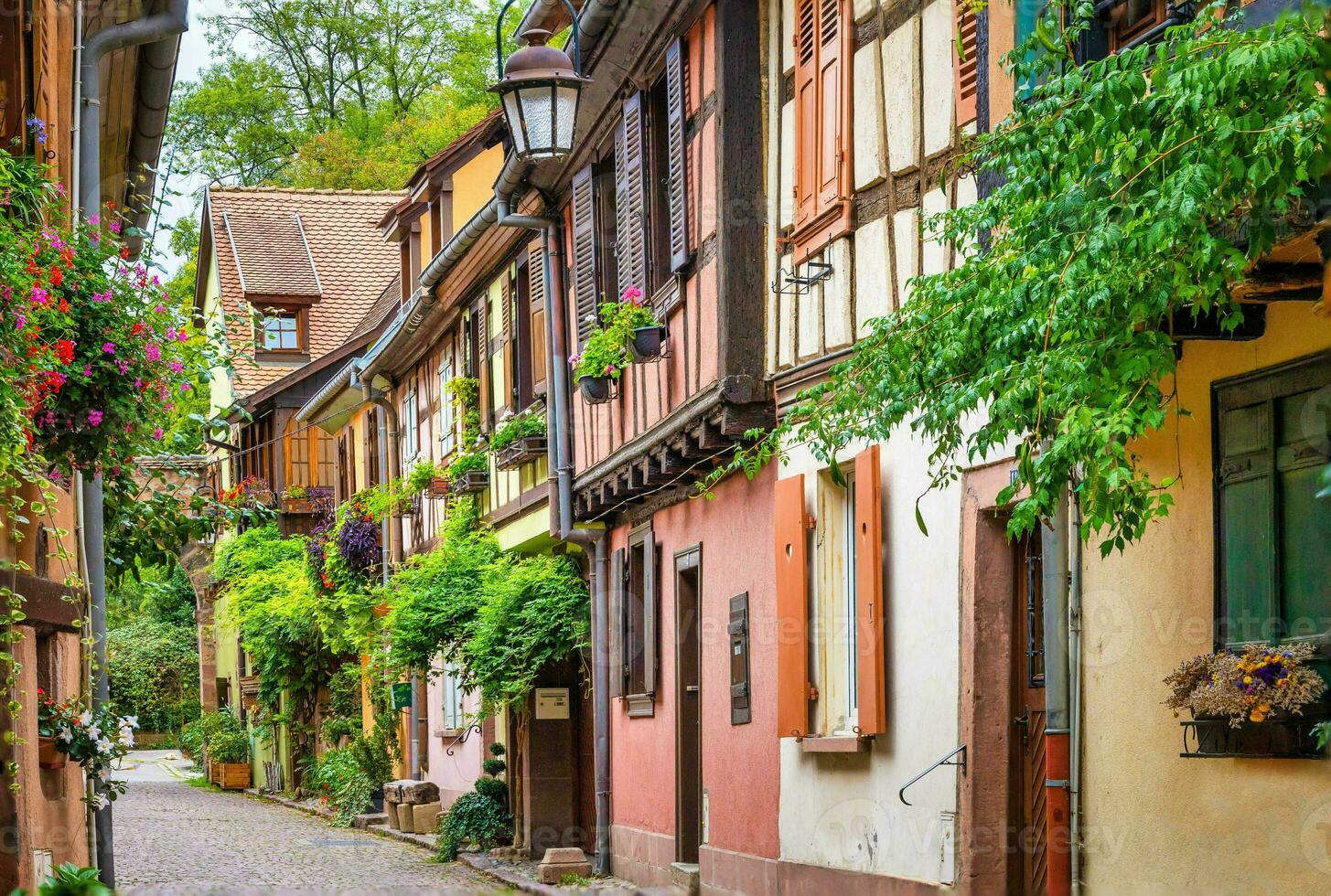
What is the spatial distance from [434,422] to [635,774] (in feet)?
29.2

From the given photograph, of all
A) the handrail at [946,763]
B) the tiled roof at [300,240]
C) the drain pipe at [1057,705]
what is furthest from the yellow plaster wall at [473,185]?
the drain pipe at [1057,705]

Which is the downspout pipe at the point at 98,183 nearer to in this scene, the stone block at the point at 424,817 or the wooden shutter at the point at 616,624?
the wooden shutter at the point at 616,624

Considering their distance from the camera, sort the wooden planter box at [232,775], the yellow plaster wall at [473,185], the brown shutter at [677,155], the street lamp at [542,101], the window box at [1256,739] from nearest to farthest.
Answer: the window box at [1256,739], the street lamp at [542,101], the brown shutter at [677,155], the yellow plaster wall at [473,185], the wooden planter box at [232,775]

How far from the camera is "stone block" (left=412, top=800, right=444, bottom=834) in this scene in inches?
812

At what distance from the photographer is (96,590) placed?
415 inches

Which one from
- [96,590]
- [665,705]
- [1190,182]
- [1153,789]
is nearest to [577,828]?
[665,705]

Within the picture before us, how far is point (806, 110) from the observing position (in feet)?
36.1

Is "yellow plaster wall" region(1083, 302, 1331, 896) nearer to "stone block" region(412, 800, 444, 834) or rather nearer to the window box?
the window box

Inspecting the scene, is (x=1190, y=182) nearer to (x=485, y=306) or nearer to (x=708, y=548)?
(x=708, y=548)

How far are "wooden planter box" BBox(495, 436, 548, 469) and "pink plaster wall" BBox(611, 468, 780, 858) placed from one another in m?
2.51

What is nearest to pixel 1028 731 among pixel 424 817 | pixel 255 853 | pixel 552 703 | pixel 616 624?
pixel 616 624

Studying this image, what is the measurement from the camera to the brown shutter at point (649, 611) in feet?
48.5

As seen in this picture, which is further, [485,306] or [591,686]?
[485,306]

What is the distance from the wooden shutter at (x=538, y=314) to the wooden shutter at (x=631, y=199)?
121 inches
